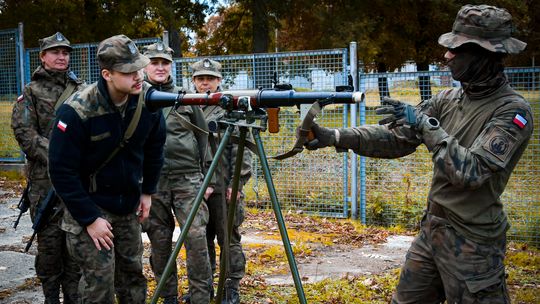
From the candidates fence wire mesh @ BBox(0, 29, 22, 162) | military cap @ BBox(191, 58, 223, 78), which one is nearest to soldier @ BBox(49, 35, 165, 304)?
military cap @ BBox(191, 58, 223, 78)

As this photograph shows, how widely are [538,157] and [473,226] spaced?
14.6 feet

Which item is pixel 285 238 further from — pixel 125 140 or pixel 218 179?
pixel 218 179

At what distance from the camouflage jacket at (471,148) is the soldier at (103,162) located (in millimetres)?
1410

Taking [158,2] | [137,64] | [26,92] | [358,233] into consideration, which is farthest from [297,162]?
[158,2]

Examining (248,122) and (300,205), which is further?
(300,205)

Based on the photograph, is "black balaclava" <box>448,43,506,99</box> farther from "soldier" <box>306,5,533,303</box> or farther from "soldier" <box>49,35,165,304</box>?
"soldier" <box>49,35,165,304</box>

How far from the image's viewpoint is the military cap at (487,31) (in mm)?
3203

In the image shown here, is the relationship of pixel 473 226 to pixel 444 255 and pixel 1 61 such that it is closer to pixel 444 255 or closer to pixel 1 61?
pixel 444 255

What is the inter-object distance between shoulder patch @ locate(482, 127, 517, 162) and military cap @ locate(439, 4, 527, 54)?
18.0 inches

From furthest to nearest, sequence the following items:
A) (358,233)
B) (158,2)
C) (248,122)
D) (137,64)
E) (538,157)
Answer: (158,2) → (358,233) → (538,157) → (137,64) → (248,122)

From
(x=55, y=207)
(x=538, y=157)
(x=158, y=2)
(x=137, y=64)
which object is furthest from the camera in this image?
(x=158, y=2)

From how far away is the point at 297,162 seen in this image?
28.7 ft

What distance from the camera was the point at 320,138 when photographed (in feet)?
11.1

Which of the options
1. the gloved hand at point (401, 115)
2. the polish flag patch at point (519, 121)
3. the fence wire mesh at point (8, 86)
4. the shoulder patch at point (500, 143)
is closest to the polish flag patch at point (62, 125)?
the gloved hand at point (401, 115)
